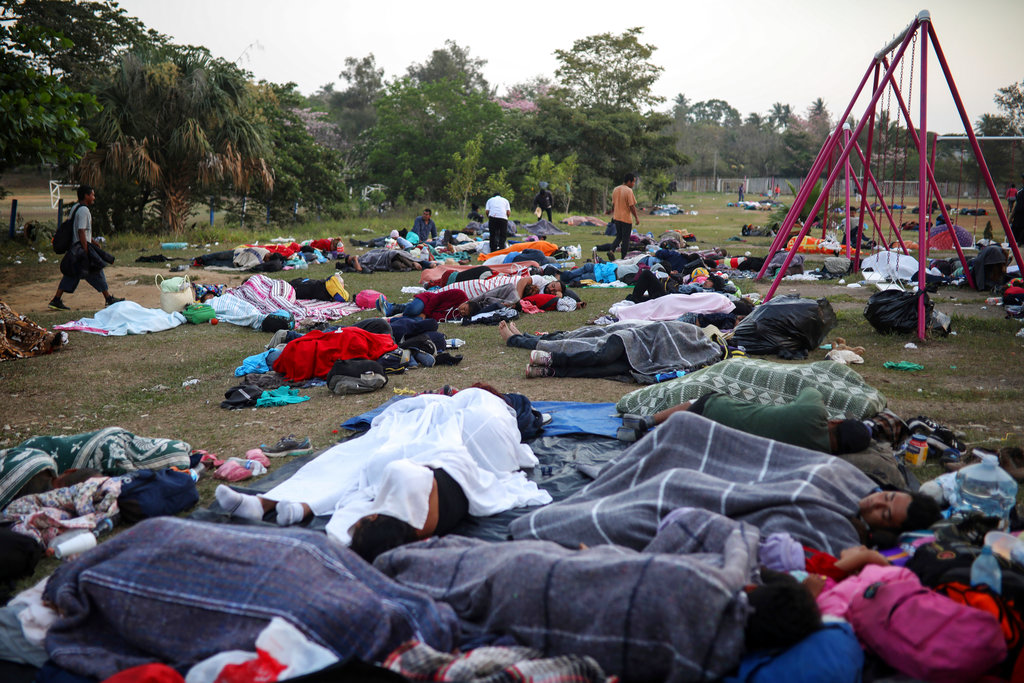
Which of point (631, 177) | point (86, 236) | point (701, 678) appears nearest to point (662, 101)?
point (631, 177)

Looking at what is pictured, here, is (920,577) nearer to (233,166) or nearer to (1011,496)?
(1011,496)

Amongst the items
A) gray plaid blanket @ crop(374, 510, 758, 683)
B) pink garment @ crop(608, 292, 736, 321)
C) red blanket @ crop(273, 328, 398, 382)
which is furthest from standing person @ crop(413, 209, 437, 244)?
gray plaid blanket @ crop(374, 510, 758, 683)

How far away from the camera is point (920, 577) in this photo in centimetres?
259

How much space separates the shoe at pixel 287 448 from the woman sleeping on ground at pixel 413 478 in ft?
1.77

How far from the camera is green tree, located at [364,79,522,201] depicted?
3056cm

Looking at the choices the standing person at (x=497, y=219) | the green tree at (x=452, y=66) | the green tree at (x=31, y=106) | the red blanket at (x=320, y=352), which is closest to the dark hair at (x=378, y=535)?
the red blanket at (x=320, y=352)

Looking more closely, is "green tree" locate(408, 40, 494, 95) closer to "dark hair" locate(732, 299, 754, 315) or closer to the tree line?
the tree line

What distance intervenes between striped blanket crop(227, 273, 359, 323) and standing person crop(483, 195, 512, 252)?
5.37m

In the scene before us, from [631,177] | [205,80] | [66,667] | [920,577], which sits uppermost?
[205,80]

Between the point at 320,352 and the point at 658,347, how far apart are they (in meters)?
3.23

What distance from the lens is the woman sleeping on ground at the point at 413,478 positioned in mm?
3279

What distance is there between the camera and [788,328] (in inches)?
273

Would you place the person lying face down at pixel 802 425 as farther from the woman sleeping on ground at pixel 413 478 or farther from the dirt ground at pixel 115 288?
the dirt ground at pixel 115 288

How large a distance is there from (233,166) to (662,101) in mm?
23849
